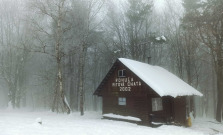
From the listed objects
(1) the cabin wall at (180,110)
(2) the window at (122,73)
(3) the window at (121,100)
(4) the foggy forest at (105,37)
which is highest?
(4) the foggy forest at (105,37)

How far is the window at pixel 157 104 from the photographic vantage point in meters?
21.2

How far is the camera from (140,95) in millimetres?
20969

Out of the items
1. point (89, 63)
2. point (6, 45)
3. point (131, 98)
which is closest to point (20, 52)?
point (6, 45)

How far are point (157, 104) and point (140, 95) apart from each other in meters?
2.27

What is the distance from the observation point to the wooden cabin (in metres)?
20.3

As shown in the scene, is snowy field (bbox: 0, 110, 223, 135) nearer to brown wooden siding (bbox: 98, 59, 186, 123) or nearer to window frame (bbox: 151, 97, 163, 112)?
brown wooden siding (bbox: 98, 59, 186, 123)

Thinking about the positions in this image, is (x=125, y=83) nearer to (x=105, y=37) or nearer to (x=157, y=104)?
(x=157, y=104)

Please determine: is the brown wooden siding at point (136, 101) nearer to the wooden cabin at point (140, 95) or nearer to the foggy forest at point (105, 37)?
the wooden cabin at point (140, 95)

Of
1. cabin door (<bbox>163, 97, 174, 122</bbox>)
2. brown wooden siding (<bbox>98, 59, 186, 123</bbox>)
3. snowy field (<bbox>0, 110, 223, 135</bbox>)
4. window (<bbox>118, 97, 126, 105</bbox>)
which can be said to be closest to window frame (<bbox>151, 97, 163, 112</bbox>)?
brown wooden siding (<bbox>98, 59, 186, 123</bbox>)

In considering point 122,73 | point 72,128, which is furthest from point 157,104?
point 72,128

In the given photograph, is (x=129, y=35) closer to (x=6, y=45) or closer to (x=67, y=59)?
(x=67, y=59)

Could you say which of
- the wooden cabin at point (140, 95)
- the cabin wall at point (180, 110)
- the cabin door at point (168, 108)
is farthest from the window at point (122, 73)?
the cabin wall at point (180, 110)

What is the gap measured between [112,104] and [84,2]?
56.2 ft

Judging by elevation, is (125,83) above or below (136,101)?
above
